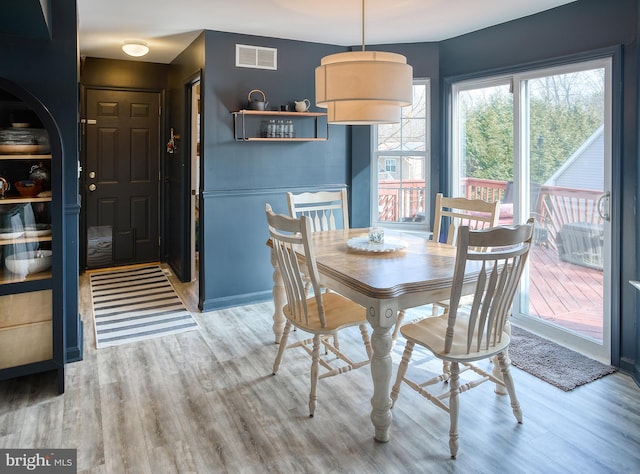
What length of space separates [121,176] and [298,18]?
9.82 ft

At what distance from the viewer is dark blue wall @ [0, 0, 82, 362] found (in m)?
2.86

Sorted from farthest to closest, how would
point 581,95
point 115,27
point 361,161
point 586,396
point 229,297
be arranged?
point 361,161
point 229,297
point 115,27
point 581,95
point 586,396

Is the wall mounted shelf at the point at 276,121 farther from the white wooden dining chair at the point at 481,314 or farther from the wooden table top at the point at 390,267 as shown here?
the white wooden dining chair at the point at 481,314

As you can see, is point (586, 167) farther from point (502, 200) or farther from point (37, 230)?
point (37, 230)

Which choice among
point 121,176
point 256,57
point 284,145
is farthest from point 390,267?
point 121,176

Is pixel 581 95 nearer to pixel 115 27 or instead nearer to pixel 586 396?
pixel 586 396

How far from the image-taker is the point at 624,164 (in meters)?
2.98

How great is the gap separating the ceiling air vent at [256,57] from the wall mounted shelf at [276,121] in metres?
0.43

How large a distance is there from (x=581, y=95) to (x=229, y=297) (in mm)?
3150

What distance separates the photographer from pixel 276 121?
4.29 m

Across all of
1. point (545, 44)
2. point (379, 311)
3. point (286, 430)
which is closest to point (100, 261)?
point (286, 430)

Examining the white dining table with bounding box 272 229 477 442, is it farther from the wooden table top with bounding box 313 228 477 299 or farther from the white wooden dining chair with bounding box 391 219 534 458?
the white wooden dining chair with bounding box 391 219 534 458

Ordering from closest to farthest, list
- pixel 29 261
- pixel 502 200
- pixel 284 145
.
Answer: pixel 29 261 → pixel 502 200 → pixel 284 145

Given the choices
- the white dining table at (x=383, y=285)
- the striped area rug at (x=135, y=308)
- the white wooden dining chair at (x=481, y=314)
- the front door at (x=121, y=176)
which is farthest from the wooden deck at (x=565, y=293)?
the front door at (x=121, y=176)
